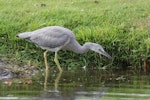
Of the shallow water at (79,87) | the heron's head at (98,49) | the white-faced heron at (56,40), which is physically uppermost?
the white-faced heron at (56,40)

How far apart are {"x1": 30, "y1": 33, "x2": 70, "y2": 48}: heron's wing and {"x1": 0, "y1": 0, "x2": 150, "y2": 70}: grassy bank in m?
0.53

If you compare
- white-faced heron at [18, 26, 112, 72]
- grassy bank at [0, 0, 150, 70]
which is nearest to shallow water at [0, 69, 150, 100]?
white-faced heron at [18, 26, 112, 72]

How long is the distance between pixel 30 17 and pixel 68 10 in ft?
3.71

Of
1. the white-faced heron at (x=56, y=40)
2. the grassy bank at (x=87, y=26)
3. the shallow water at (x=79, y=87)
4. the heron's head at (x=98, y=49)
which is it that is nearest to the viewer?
the shallow water at (x=79, y=87)

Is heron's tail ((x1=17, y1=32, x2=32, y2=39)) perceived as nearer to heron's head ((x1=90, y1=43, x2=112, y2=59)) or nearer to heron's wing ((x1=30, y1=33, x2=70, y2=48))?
heron's wing ((x1=30, y1=33, x2=70, y2=48))

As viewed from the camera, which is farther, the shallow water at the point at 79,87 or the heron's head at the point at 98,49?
the heron's head at the point at 98,49

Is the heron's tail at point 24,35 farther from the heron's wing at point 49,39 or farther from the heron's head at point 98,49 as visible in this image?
the heron's head at point 98,49

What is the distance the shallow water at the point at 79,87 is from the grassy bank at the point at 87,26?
90 cm

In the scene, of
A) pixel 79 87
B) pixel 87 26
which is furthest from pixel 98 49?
pixel 79 87

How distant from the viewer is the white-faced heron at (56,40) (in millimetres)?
15688

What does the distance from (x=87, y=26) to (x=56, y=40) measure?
1.64 metres

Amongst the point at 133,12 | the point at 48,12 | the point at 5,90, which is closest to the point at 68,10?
the point at 48,12

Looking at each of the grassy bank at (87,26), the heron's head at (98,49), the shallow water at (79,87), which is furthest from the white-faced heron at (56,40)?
the shallow water at (79,87)

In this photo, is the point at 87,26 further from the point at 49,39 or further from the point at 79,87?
the point at 79,87
